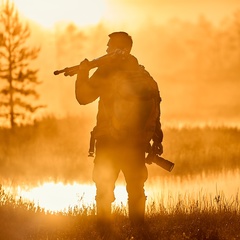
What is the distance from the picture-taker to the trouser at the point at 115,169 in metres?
10.3

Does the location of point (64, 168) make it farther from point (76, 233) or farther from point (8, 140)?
point (76, 233)

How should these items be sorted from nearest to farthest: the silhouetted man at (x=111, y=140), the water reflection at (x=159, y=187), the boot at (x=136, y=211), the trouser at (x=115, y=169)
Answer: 1. the silhouetted man at (x=111, y=140)
2. the trouser at (x=115, y=169)
3. the boot at (x=136, y=211)
4. the water reflection at (x=159, y=187)

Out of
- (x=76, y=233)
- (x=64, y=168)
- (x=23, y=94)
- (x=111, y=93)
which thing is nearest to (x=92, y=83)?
(x=111, y=93)

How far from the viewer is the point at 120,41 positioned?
33.6ft

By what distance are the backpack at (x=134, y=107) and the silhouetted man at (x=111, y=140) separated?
0.05 m

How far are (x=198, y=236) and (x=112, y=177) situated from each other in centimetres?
158

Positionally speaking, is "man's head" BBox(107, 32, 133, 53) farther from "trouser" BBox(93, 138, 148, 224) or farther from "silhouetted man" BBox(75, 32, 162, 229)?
"trouser" BBox(93, 138, 148, 224)

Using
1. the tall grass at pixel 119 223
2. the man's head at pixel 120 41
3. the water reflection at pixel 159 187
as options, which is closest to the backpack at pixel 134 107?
the man's head at pixel 120 41

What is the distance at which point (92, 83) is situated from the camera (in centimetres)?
1017

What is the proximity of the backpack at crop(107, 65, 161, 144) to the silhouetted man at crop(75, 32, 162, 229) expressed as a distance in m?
0.05

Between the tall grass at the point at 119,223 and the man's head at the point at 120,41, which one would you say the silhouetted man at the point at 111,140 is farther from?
the tall grass at the point at 119,223

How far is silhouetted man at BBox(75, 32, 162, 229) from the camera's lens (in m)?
10.2

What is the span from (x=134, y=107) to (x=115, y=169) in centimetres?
102

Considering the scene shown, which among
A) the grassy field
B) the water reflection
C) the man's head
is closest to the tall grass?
the grassy field
